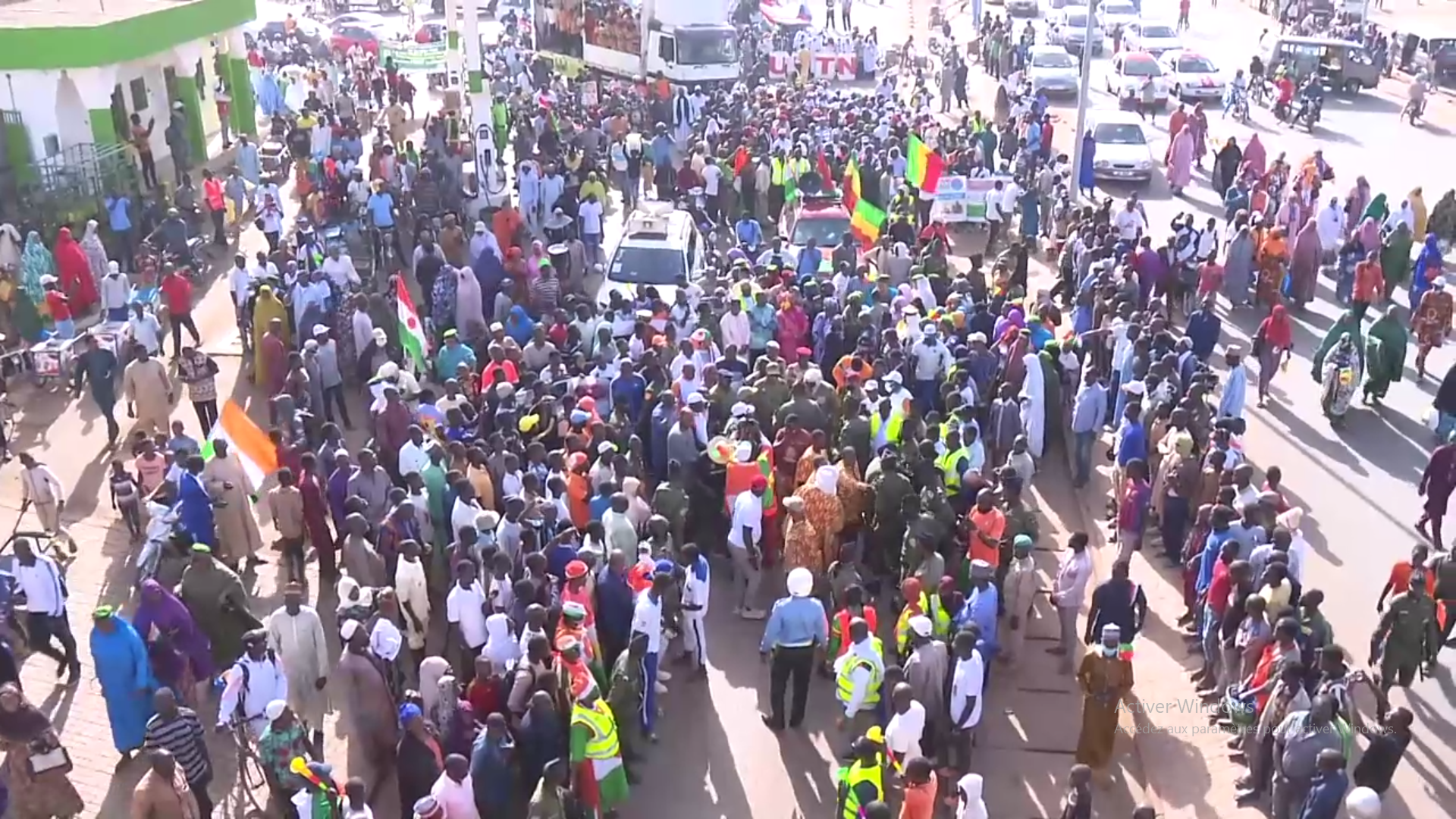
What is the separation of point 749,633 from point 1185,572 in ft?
11.5

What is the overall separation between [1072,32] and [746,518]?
3193 cm

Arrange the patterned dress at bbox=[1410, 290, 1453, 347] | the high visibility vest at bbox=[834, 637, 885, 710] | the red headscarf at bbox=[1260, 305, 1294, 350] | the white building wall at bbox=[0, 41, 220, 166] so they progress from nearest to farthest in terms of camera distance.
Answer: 1. the high visibility vest at bbox=[834, 637, 885, 710]
2. the red headscarf at bbox=[1260, 305, 1294, 350]
3. the patterned dress at bbox=[1410, 290, 1453, 347]
4. the white building wall at bbox=[0, 41, 220, 166]

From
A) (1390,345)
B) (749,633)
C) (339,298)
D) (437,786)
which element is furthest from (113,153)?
(1390,345)

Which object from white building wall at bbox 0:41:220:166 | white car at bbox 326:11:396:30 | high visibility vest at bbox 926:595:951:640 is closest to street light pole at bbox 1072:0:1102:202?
high visibility vest at bbox 926:595:951:640

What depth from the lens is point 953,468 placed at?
10117 mm

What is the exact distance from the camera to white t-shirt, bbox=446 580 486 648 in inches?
325

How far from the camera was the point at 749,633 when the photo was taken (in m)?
10.2

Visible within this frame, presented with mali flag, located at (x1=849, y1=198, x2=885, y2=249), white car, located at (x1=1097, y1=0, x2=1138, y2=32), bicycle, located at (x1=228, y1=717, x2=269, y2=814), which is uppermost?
white car, located at (x1=1097, y1=0, x2=1138, y2=32)

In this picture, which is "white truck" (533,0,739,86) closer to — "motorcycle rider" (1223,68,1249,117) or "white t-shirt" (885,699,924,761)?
"motorcycle rider" (1223,68,1249,117)

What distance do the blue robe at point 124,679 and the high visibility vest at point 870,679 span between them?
167 inches

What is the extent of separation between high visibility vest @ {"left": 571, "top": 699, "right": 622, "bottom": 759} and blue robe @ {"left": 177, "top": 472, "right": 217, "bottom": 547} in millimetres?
4085

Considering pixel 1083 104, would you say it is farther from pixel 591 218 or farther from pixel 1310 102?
pixel 1310 102

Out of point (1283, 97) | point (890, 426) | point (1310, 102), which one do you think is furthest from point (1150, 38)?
point (890, 426)

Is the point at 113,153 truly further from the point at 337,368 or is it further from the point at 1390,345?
the point at 1390,345
